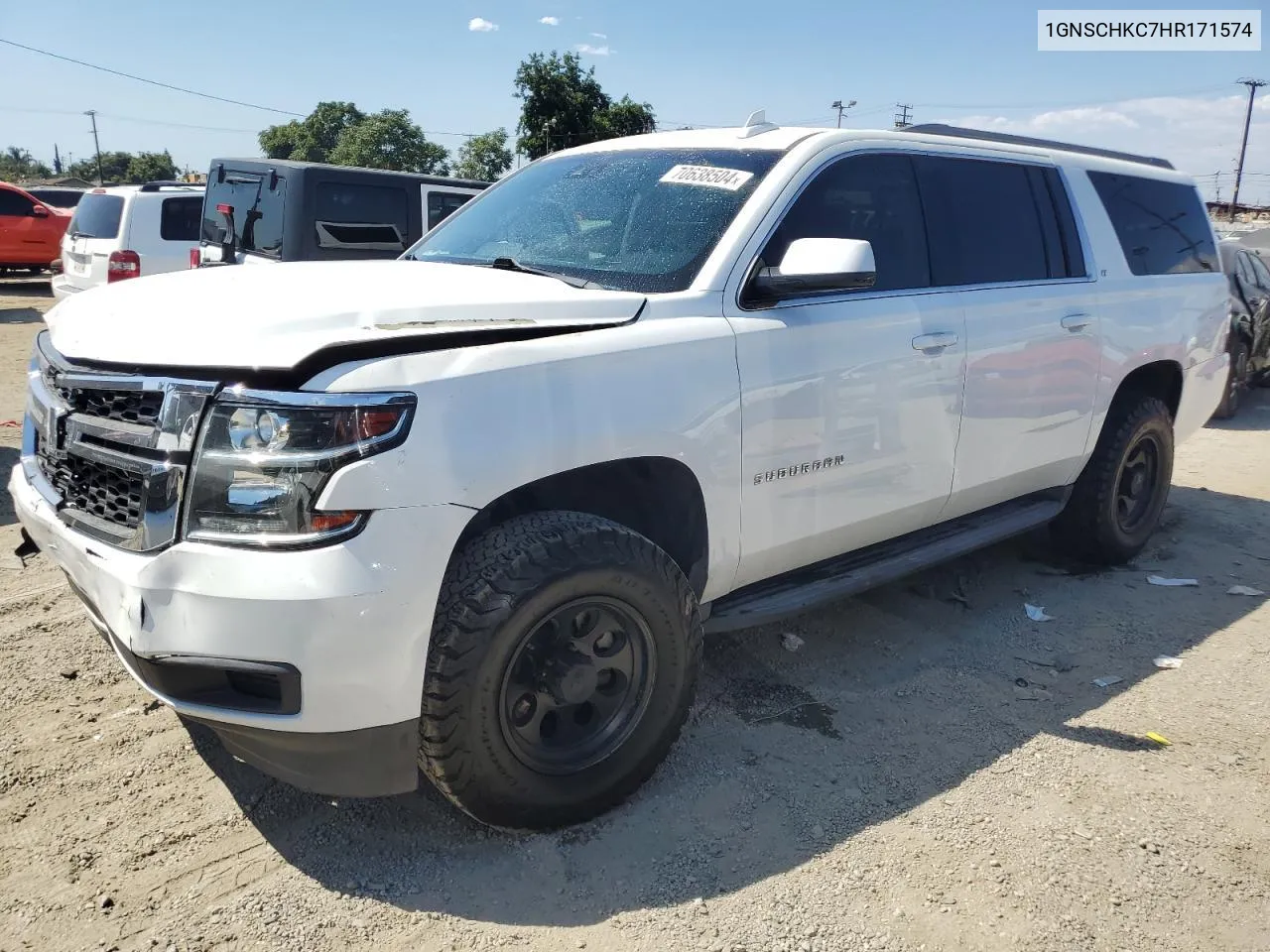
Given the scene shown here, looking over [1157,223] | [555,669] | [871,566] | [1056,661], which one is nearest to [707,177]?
[871,566]

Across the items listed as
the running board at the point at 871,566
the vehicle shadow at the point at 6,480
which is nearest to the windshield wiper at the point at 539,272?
the running board at the point at 871,566

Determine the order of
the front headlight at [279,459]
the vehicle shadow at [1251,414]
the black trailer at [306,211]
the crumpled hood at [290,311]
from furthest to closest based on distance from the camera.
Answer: the vehicle shadow at [1251,414] → the black trailer at [306,211] → the crumpled hood at [290,311] → the front headlight at [279,459]

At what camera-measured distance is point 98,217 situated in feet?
36.8

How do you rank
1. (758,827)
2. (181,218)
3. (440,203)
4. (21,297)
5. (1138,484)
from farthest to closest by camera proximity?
(21,297) < (181,218) < (440,203) < (1138,484) < (758,827)

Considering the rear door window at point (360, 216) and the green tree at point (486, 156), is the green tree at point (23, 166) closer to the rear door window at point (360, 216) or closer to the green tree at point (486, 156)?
the green tree at point (486, 156)

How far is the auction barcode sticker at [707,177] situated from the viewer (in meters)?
3.32

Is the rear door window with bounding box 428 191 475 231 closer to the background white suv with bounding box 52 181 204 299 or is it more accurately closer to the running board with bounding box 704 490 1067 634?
the background white suv with bounding box 52 181 204 299

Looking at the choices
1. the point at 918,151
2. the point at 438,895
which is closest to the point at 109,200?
the point at 918,151

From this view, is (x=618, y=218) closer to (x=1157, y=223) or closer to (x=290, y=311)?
(x=290, y=311)

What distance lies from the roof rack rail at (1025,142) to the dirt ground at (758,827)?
7.22ft

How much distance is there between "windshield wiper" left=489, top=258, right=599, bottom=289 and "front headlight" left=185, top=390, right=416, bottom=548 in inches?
39.2

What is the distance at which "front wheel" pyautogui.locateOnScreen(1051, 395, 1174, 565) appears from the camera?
486 cm

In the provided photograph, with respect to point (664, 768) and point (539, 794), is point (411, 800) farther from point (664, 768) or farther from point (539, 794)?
point (664, 768)

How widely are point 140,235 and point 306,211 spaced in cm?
377
